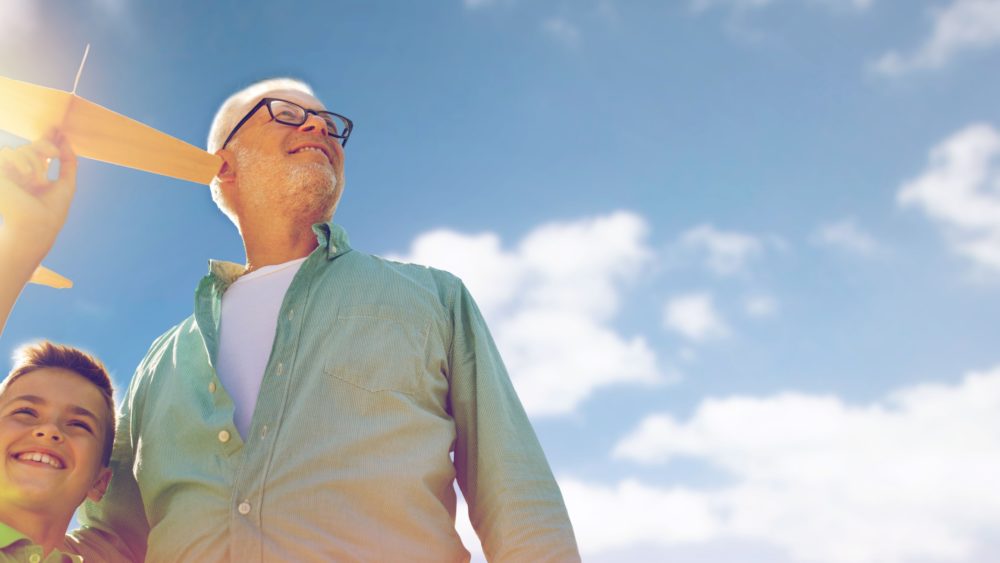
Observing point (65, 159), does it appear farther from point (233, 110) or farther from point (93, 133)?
point (233, 110)

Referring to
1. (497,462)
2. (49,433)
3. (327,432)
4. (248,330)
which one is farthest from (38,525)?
(497,462)

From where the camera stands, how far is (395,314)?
367 cm

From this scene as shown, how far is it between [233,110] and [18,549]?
9.21 feet

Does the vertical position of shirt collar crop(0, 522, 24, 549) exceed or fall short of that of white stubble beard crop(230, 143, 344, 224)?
it falls short

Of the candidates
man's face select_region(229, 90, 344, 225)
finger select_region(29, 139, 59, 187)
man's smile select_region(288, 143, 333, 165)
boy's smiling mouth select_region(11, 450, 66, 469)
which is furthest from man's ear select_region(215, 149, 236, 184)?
boy's smiling mouth select_region(11, 450, 66, 469)

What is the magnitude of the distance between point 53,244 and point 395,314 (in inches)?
54.3

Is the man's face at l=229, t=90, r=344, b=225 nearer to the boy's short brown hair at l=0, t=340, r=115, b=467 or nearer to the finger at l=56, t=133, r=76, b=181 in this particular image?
the finger at l=56, t=133, r=76, b=181

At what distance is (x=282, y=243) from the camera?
4.64 m

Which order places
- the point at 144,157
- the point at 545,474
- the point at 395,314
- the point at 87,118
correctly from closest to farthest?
the point at 545,474 → the point at 395,314 → the point at 87,118 → the point at 144,157

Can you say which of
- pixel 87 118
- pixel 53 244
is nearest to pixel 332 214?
pixel 87 118

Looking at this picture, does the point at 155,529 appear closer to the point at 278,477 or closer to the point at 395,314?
the point at 278,477

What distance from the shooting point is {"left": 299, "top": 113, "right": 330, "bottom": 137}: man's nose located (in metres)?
4.83

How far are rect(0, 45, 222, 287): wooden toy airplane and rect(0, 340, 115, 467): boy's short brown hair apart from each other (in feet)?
1.15

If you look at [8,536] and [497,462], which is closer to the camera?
[8,536]
